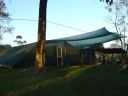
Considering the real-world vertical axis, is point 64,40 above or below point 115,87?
above

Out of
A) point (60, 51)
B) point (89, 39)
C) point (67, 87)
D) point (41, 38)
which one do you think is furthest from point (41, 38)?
point (89, 39)

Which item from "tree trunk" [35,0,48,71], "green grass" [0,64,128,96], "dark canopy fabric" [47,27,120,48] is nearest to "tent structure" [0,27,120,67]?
"dark canopy fabric" [47,27,120,48]

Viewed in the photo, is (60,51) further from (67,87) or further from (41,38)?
(67,87)

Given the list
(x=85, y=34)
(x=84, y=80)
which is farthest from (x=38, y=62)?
(x=85, y=34)

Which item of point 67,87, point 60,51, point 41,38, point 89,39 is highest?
point 89,39

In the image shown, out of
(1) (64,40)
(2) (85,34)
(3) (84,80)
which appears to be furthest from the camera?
(2) (85,34)

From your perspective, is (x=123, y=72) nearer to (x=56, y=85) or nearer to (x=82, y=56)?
(x=56, y=85)

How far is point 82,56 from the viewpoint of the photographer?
32.4 m

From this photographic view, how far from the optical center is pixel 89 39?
105 feet

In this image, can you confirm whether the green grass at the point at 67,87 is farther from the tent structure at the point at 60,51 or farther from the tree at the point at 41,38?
the tent structure at the point at 60,51

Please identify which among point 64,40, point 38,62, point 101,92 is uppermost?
point 64,40

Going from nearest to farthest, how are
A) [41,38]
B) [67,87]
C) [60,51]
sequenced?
1. [67,87]
2. [41,38]
3. [60,51]

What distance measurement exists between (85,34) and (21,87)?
22.1 metres

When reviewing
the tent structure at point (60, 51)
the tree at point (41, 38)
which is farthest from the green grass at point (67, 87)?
the tent structure at point (60, 51)
